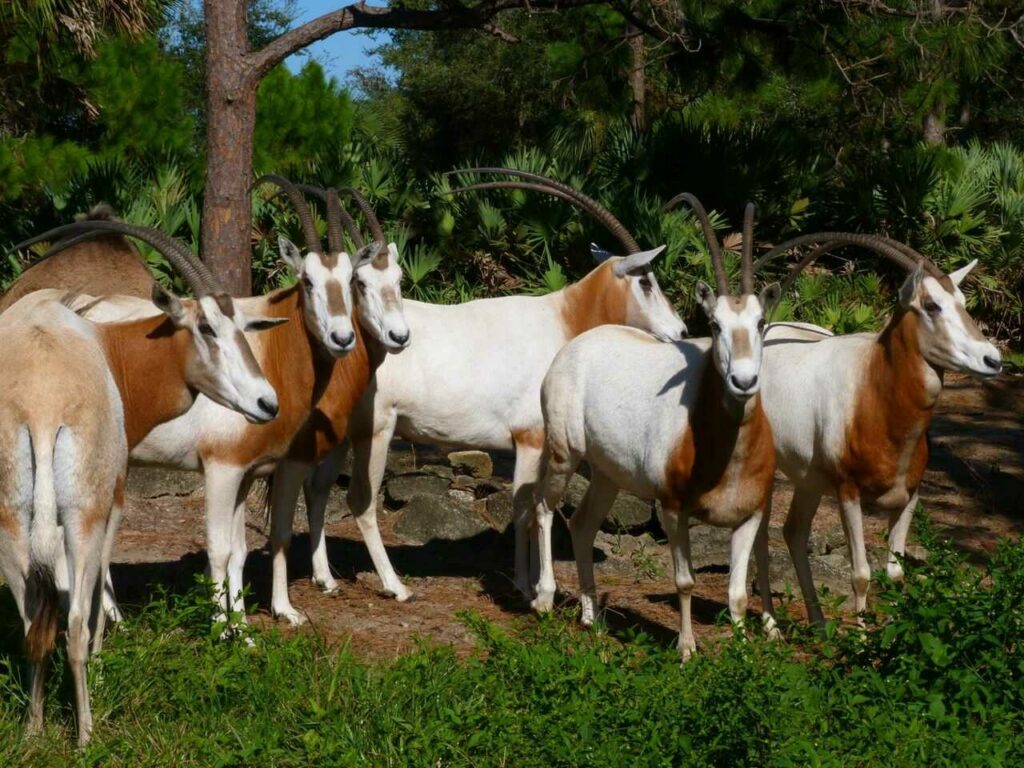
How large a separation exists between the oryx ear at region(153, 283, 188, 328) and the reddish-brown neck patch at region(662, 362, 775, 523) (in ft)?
7.43

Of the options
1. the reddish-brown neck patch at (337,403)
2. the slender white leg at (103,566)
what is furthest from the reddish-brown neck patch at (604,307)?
the slender white leg at (103,566)

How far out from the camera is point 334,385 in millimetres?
7352

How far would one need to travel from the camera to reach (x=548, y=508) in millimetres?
7676

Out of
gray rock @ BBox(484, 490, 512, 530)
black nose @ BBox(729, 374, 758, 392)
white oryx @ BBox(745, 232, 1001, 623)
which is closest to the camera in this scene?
black nose @ BBox(729, 374, 758, 392)

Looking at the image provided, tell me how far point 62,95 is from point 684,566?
1297 centimetres

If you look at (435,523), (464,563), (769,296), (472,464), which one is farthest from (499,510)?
(769,296)

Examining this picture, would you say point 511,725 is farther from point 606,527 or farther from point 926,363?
point 606,527

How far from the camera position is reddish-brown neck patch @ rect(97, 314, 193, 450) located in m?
6.10

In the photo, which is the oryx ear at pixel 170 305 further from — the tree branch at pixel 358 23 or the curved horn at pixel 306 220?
the tree branch at pixel 358 23

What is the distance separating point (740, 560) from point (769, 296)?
3.95 ft

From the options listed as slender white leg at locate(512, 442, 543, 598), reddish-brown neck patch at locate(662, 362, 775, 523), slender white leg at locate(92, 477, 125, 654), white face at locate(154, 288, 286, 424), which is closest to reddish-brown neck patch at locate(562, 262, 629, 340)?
slender white leg at locate(512, 442, 543, 598)

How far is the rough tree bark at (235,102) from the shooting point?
388 inches

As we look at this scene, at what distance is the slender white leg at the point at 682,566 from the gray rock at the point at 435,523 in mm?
3030

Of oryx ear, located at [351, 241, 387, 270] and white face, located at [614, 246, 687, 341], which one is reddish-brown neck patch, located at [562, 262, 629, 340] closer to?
white face, located at [614, 246, 687, 341]
